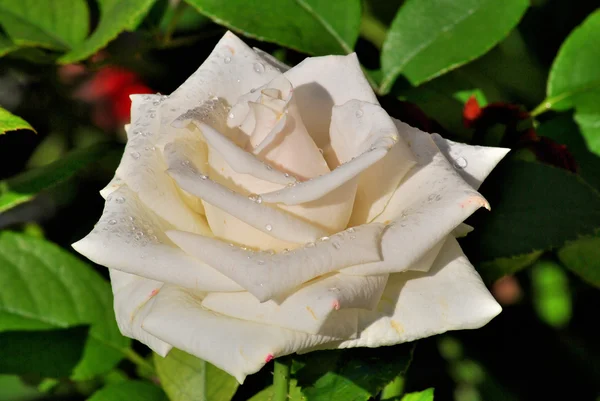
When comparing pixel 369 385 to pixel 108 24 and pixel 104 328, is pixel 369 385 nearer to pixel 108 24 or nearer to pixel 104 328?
pixel 104 328

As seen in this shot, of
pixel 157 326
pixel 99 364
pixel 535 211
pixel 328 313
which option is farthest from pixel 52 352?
pixel 535 211

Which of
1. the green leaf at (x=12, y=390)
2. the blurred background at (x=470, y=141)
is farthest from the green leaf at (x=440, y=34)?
the green leaf at (x=12, y=390)

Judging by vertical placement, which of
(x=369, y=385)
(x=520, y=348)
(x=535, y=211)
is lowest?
(x=520, y=348)

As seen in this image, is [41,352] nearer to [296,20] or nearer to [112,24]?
[112,24]

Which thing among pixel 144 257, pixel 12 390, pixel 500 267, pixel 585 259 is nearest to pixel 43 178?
pixel 144 257

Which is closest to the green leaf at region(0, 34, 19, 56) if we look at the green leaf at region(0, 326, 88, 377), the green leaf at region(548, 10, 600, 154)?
the green leaf at region(0, 326, 88, 377)
